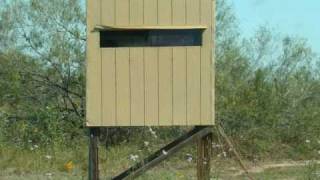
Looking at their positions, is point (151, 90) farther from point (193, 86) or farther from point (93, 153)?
point (93, 153)

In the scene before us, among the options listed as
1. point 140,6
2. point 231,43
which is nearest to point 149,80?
point 140,6

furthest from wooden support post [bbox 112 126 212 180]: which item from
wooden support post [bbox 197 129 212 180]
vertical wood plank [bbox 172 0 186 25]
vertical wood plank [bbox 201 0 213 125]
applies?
vertical wood plank [bbox 172 0 186 25]

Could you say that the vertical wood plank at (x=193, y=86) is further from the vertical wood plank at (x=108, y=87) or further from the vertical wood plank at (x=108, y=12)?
the vertical wood plank at (x=108, y=12)

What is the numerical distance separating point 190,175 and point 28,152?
4351 millimetres

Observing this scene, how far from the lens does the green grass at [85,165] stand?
1291 cm

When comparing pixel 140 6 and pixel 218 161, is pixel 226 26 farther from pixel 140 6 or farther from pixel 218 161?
pixel 140 6

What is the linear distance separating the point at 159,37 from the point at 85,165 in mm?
5483

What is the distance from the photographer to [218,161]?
1513 centimetres

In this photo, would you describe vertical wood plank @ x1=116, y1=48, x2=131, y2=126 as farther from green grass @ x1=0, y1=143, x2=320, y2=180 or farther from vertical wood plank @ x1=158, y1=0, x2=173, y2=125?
green grass @ x1=0, y1=143, x2=320, y2=180

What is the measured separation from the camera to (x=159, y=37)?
949 centimetres

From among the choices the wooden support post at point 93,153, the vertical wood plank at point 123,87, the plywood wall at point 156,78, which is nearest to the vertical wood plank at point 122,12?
the plywood wall at point 156,78

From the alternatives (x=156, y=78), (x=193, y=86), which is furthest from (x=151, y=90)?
→ (x=193, y=86)

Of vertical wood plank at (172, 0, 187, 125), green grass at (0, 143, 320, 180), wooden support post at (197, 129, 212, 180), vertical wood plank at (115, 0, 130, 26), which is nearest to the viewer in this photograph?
vertical wood plank at (172, 0, 187, 125)

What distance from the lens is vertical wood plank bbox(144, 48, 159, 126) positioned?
9359mm
